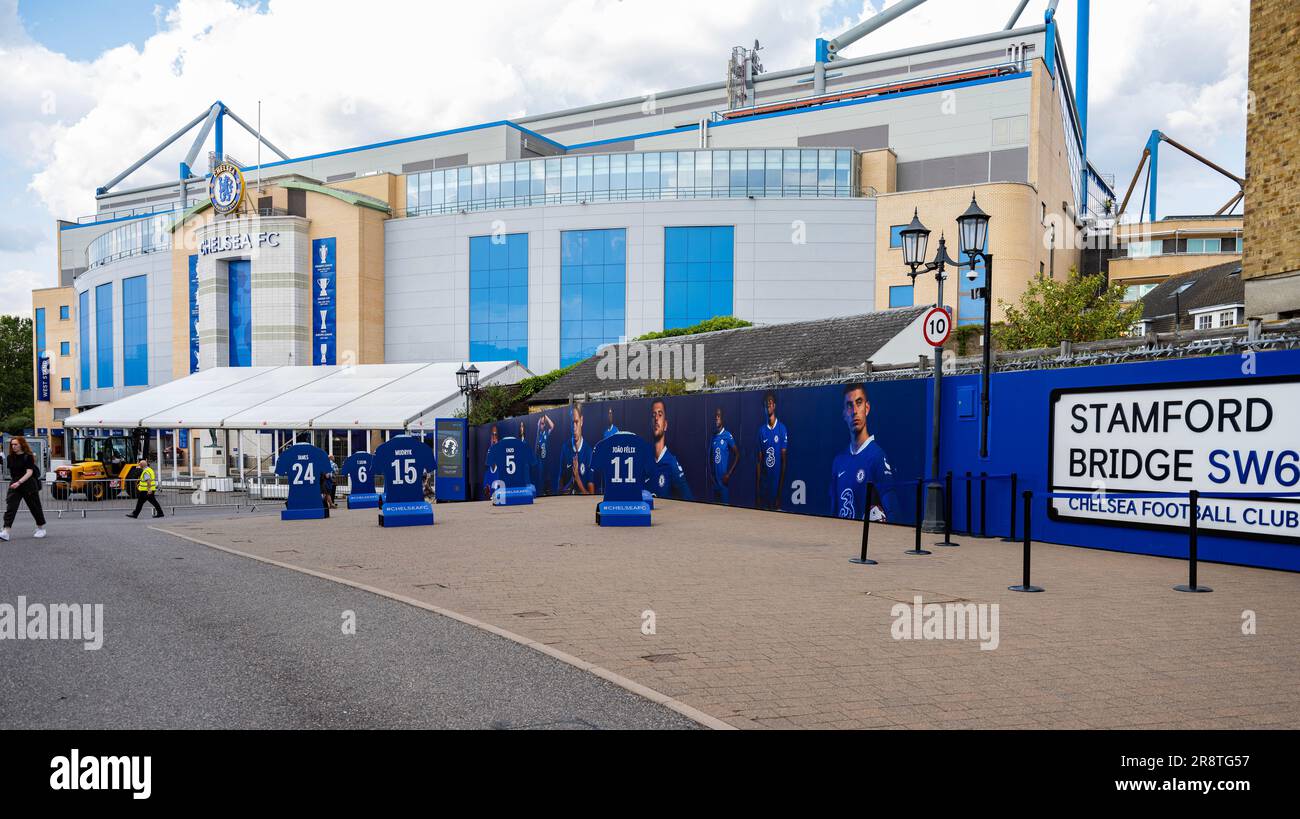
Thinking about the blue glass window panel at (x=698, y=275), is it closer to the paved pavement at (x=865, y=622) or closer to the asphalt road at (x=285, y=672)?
the paved pavement at (x=865, y=622)

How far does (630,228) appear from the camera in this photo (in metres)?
53.7

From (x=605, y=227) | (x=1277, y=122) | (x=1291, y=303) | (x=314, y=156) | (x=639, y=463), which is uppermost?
(x=314, y=156)

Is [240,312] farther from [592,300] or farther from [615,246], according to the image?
[615,246]

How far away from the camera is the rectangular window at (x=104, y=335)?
241 ft

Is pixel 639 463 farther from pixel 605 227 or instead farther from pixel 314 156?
pixel 314 156

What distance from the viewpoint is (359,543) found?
13477 mm

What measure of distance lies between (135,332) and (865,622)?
250 ft

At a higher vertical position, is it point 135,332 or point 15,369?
point 135,332

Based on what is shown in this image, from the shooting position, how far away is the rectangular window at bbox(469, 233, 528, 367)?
5600cm

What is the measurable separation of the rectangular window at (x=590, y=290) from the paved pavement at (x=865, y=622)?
135ft

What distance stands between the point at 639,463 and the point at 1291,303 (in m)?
10.4

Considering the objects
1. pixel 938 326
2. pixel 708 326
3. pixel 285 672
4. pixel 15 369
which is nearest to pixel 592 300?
pixel 708 326

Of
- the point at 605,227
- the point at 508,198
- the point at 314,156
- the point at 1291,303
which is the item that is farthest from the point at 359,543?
the point at 314,156

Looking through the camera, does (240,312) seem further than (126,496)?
Yes
